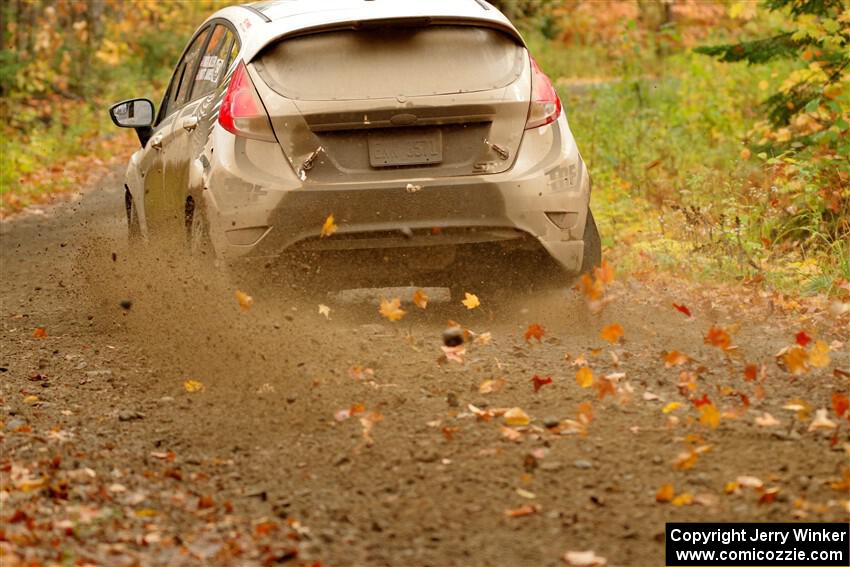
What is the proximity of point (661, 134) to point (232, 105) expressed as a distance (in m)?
9.02

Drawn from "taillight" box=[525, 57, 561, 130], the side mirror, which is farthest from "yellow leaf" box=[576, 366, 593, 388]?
the side mirror

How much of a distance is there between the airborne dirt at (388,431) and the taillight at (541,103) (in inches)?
39.5

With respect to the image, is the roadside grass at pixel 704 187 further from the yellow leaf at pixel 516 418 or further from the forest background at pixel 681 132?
the yellow leaf at pixel 516 418

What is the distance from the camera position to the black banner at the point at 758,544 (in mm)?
4227

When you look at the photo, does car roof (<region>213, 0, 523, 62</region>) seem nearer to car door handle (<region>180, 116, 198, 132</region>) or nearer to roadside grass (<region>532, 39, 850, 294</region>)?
car door handle (<region>180, 116, 198, 132</region>)

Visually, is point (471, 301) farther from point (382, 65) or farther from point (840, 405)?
point (840, 405)

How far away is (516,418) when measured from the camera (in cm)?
557

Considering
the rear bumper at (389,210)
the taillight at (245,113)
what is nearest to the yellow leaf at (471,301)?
the rear bumper at (389,210)

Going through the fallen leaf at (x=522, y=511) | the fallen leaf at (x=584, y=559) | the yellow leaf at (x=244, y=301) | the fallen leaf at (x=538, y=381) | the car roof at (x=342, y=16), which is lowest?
the yellow leaf at (x=244, y=301)

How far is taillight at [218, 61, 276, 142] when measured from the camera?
698 cm

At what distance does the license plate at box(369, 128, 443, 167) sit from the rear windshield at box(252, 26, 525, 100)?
214 mm

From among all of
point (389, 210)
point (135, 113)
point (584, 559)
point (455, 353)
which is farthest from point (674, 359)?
point (135, 113)

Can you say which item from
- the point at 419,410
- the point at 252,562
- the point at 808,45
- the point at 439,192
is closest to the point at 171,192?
the point at 439,192

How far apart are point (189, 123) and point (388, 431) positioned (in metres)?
3.03
